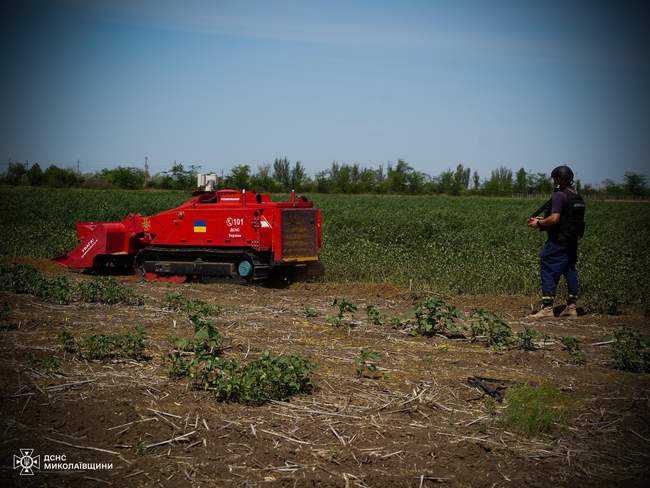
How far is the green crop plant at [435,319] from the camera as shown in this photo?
303 inches

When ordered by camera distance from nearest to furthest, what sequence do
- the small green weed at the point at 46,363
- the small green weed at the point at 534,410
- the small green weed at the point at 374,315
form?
the small green weed at the point at 534,410 → the small green weed at the point at 46,363 → the small green weed at the point at 374,315

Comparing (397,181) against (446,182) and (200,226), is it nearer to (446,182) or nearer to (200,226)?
(446,182)

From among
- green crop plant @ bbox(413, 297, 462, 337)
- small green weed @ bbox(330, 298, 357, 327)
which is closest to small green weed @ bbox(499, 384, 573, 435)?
green crop plant @ bbox(413, 297, 462, 337)

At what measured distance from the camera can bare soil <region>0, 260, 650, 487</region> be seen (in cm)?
421

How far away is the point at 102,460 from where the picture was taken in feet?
14.2

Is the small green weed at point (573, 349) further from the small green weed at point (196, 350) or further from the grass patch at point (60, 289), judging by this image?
the grass patch at point (60, 289)

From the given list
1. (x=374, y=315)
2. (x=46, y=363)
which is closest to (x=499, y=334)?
(x=374, y=315)

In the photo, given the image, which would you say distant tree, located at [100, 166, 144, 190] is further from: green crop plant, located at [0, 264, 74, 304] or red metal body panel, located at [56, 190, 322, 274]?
green crop plant, located at [0, 264, 74, 304]

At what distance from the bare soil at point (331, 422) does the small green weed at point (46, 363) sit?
9cm

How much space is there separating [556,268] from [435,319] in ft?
7.76

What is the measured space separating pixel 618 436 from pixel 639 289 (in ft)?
20.7

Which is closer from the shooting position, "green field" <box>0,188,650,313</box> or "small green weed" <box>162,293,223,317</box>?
"small green weed" <box>162,293,223,317</box>

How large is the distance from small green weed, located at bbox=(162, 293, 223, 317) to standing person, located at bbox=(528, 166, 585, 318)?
4.38 metres

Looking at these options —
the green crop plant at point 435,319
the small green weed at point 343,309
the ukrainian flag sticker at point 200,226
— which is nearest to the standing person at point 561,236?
the green crop plant at point 435,319
